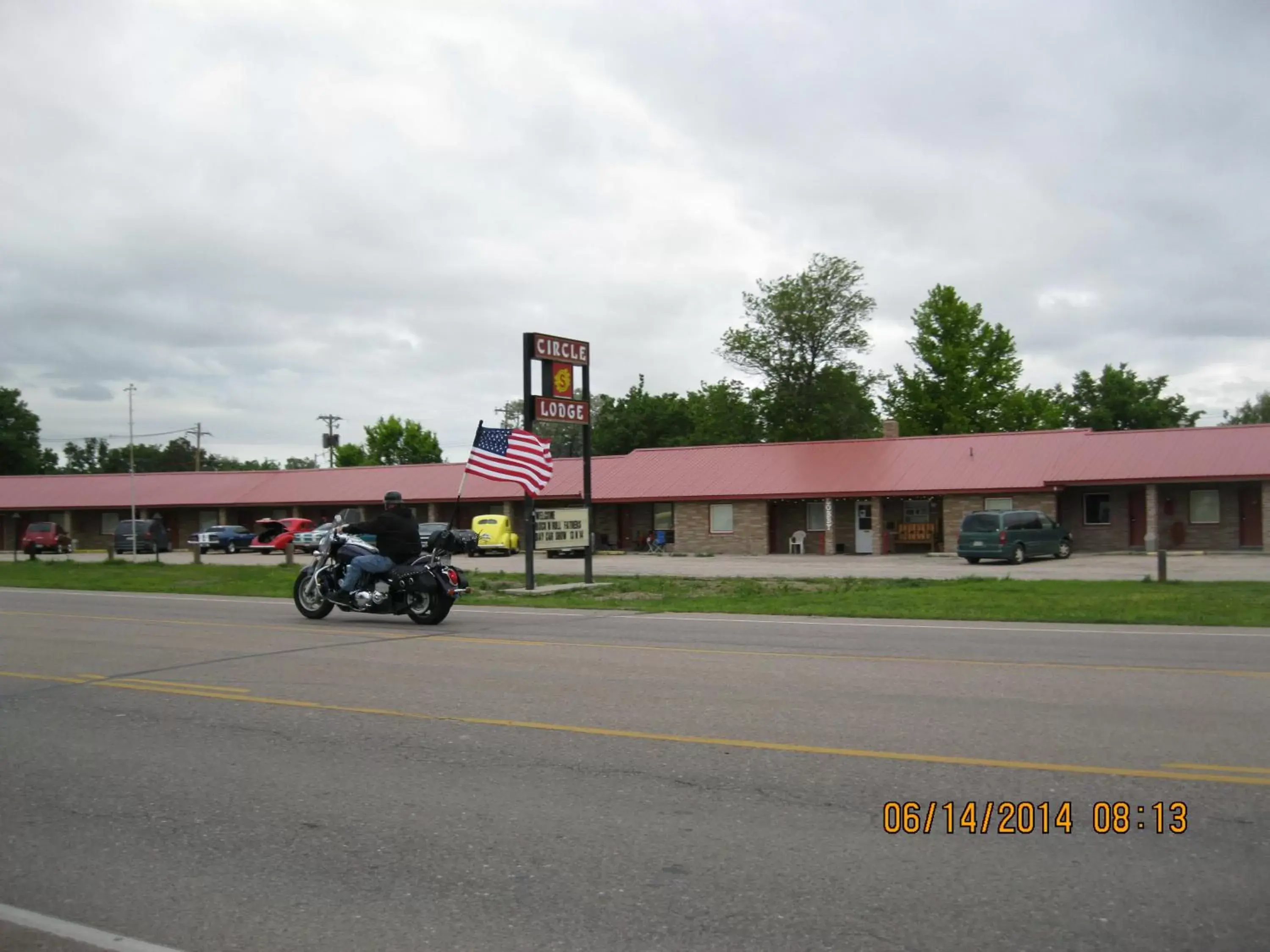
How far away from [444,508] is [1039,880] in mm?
55193

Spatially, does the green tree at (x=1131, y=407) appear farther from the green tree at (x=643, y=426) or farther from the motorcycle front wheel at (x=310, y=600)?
the motorcycle front wheel at (x=310, y=600)

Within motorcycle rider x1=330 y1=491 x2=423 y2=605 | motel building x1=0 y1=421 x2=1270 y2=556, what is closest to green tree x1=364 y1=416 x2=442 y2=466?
motel building x1=0 y1=421 x2=1270 y2=556

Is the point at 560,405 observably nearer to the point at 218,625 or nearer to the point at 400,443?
the point at 218,625

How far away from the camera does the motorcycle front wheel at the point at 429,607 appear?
1648cm

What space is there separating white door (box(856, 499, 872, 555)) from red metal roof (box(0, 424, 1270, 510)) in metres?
1.24

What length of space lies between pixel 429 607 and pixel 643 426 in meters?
79.5

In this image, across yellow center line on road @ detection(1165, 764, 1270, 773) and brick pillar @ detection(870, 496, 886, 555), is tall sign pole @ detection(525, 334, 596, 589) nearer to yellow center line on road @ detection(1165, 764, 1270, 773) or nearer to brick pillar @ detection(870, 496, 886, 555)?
yellow center line on road @ detection(1165, 764, 1270, 773)

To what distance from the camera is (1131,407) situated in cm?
8525

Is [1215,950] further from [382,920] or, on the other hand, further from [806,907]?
[382,920]

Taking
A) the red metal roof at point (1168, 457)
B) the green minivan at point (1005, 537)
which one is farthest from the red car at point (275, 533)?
the red metal roof at point (1168, 457)

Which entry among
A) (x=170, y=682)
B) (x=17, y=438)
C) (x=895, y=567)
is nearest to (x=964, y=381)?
(x=895, y=567)

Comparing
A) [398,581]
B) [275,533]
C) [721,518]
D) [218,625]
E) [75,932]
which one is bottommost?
[75,932]

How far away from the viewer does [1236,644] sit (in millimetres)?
13664

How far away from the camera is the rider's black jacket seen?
16.3m
